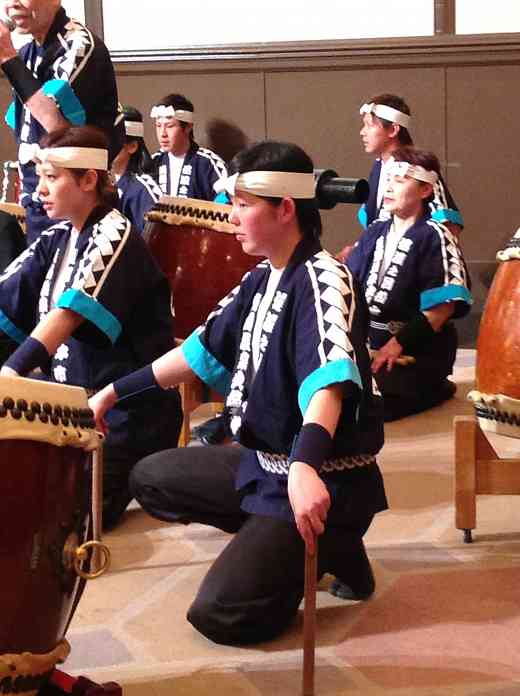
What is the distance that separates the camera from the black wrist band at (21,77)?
323cm

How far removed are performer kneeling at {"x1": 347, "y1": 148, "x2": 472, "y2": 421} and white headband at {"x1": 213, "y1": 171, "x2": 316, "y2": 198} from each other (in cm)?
167

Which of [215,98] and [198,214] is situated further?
[215,98]

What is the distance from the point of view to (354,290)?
7.25 feet

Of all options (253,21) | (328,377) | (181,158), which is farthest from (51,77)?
(253,21)

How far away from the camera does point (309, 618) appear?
1.88 metres

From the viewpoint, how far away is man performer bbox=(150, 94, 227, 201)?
18.1 ft

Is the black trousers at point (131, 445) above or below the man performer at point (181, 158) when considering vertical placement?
below

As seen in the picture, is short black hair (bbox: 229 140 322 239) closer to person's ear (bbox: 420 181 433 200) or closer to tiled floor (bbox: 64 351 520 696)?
tiled floor (bbox: 64 351 520 696)

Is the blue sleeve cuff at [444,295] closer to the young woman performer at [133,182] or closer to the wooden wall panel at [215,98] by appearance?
the young woman performer at [133,182]

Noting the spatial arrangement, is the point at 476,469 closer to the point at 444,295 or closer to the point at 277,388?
the point at 277,388

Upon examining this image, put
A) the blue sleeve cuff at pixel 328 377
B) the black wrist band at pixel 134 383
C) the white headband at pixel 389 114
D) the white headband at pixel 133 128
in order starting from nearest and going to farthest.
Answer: the blue sleeve cuff at pixel 328 377 < the black wrist band at pixel 134 383 < the white headband at pixel 389 114 < the white headband at pixel 133 128

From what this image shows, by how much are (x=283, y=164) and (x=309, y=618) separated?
819 millimetres

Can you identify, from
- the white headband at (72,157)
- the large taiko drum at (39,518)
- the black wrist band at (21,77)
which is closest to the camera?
the large taiko drum at (39,518)

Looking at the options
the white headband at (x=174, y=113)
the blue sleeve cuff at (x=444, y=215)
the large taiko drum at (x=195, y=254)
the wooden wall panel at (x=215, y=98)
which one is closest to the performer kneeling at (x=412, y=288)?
the blue sleeve cuff at (x=444, y=215)
